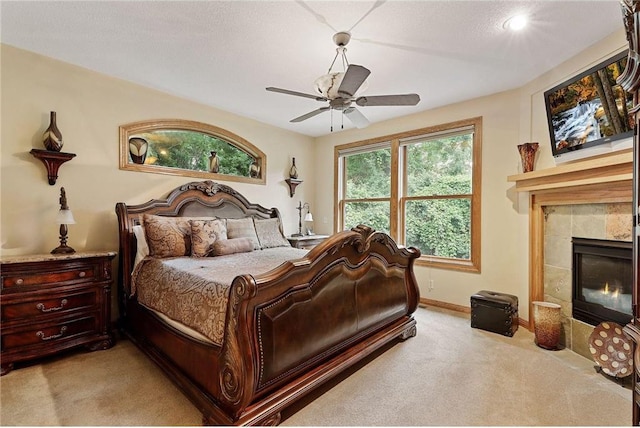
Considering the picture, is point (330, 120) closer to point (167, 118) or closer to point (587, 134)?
point (167, 118)

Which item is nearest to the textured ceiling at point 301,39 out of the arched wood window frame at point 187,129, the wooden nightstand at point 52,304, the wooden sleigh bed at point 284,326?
the arched wood window frame at point 187,129

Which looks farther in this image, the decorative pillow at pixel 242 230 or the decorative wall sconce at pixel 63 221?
the decorative pillow at pixel 242 230

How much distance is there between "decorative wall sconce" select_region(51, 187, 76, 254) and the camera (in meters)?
2.68

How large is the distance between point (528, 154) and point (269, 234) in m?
3.30

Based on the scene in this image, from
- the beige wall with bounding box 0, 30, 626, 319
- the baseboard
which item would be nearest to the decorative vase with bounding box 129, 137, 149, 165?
the beige wall with bounding box 0, 30, 626, 319

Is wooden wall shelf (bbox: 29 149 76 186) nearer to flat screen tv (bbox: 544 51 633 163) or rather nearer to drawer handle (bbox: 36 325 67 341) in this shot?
drawer handle (bbox: 36 325 67 341)

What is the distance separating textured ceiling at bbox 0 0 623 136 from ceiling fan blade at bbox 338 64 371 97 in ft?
1.68

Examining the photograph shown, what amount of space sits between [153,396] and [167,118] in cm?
311

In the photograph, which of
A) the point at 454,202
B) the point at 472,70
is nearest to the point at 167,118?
the point at 472,70

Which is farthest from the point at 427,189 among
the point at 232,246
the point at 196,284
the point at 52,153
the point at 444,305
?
the point at 52,153

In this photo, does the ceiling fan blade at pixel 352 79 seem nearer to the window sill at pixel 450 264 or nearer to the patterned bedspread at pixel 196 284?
the patterned bedspread at pixel 196 284

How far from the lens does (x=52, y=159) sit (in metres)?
2.79

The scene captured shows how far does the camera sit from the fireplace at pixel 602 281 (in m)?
2.45

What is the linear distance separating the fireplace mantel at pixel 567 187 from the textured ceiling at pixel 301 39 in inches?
42.9
